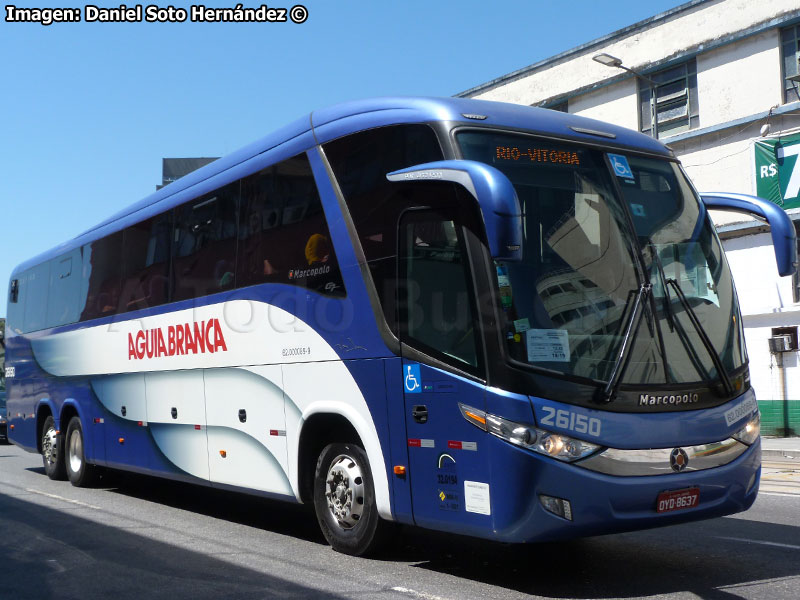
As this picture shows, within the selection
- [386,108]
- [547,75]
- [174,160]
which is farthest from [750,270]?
[174,160]

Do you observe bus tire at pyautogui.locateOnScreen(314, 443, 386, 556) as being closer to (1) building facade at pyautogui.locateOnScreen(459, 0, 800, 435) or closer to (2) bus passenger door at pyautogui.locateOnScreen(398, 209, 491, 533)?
(2) bus passenger door at pyautogui.locateOnScreen(398, 209, 491, 533)

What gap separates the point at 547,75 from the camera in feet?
94.6

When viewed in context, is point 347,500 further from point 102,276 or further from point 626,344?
point 102,276

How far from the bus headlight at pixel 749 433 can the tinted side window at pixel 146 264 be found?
685 centimetres

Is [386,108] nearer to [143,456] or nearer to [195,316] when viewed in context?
[195,316]

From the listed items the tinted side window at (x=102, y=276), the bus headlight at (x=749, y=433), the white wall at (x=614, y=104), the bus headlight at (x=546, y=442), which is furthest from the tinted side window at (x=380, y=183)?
the white wall at (x=614, y=104)

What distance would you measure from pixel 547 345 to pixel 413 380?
1.16m

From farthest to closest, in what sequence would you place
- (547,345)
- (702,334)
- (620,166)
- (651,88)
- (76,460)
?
(651,88), (76,460), (620,166), (702,334), (547,345)

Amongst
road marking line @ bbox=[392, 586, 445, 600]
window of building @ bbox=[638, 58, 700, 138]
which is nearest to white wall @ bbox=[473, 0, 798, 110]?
window of building @ bbox=[638, 58, 700, 138]

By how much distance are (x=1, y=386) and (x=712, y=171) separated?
22.7 meters

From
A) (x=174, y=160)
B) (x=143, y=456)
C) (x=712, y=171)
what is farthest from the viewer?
(x=174, y=160)

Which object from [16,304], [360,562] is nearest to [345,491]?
[360,562]

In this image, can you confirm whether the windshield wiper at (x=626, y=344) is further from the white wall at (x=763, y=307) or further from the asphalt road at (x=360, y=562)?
the white wall at (x=763, y=307)

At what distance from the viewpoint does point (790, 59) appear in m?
22.7
